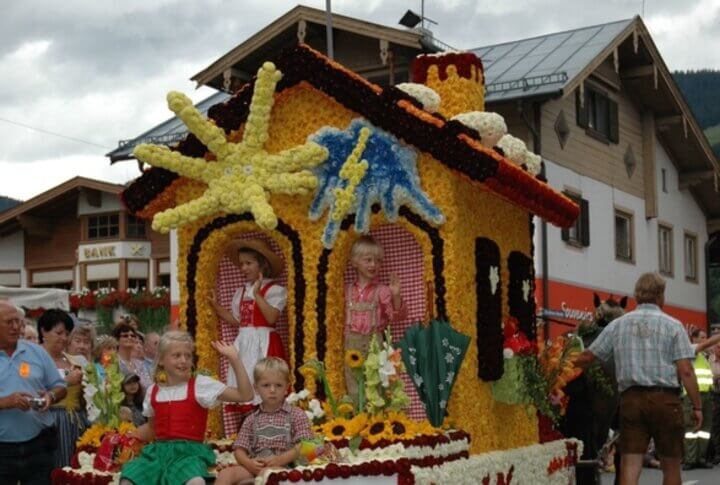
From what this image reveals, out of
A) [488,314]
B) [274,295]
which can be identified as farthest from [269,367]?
[488,314]

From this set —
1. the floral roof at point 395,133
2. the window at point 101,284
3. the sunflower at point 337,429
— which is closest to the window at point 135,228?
the window at point 101,284

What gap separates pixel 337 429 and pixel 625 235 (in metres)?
20.0

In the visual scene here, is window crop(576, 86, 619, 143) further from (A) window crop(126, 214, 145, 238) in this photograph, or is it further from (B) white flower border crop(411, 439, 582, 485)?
(B) white flower border crop(411, 439, 582, 485)

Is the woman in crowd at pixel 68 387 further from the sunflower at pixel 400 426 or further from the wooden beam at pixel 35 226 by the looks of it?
the wooden beam at pixel 35 226

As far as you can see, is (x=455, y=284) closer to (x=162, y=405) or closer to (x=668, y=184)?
(x=162, y=405)

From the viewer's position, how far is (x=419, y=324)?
9500mm

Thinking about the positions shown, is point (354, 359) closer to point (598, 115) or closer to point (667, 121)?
point (598, 115)

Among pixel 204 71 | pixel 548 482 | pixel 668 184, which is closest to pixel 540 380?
pixel 548 482

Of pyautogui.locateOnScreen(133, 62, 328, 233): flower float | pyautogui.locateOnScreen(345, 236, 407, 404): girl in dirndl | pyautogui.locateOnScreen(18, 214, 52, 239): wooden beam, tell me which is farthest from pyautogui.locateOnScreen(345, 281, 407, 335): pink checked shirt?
pyautogui.locateOnScreen(18, 214, 52, 239): wooden beam

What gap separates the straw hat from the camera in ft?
34.1

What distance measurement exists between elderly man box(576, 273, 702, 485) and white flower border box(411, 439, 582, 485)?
0.98 metres

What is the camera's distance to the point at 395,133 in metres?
9.88

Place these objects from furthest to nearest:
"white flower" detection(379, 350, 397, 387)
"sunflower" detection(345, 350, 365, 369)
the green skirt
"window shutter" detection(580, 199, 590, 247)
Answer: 1. "window shutter" detection(580, 199, 590, 247)
2. "sunflower" detection(345, 350, 365, 369)
3. "white flower" detection(379, 350, 397, 387)
4. the green skirt

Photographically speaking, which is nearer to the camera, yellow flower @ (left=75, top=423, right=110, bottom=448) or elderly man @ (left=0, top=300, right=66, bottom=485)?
elderly man @ (left=0, top=300, right=66, bottom=485)
